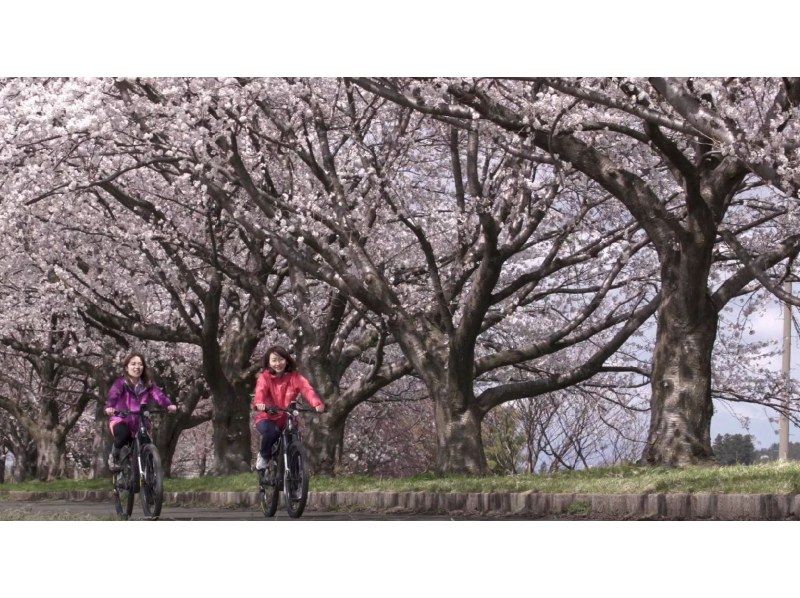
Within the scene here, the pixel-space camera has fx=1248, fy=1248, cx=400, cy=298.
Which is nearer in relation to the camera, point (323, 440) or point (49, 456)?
point (323, 440)

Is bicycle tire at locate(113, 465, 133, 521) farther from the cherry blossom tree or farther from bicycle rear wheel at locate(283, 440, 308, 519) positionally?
the cherry blossom tree

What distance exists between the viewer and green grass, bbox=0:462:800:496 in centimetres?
1295

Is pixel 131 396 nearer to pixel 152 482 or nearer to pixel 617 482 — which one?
pixel 152 482

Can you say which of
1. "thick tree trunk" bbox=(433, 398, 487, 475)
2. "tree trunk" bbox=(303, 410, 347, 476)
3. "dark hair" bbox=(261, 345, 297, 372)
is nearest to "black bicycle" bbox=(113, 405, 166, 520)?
"dark hair" bbox=(261, 345, 297, 372)

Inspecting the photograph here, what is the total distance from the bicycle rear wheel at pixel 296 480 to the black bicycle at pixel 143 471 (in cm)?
125

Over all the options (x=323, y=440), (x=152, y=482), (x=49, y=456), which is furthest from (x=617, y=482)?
(x=49, y=456)

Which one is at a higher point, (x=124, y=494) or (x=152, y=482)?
(x=152, y=482)

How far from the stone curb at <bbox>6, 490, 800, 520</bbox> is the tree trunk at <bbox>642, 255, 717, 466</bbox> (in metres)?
2.95

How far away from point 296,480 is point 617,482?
164 inches

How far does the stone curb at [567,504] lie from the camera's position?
1219cm

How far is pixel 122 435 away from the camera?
1259cm
